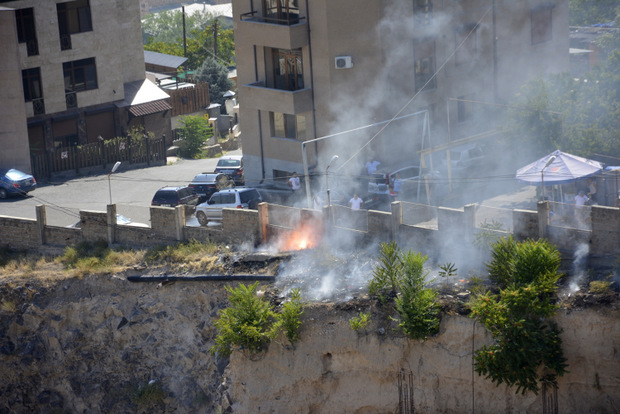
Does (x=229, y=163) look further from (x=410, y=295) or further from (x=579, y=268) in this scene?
(x=579, y=268)

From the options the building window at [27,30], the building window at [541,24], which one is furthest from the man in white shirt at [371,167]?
the building window at [27,30]

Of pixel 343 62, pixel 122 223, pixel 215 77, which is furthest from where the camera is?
pixel 215 77

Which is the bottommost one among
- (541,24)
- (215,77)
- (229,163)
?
(229,163)

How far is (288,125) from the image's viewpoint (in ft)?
116

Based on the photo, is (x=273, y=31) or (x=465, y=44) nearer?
(x=273, y=31)

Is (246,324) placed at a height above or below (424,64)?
below

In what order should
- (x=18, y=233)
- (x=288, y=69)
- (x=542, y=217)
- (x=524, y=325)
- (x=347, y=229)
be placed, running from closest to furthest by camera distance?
(x=524, y=325) < (x=542, y=217) < (x=347, y=229) < (x=18, y=233) < (x=288, y=69)

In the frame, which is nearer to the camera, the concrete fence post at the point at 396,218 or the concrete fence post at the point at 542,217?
the concrete fence post at the point at 542,217

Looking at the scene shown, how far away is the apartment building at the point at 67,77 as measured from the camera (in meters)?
37.2

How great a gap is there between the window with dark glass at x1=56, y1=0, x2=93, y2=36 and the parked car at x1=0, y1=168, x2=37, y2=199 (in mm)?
7643

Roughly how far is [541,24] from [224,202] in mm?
18114

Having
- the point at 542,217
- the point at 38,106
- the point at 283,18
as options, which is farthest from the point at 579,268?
the point at 38,106

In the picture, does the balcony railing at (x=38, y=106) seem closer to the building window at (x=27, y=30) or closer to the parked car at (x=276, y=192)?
the building window at (x=27, y=30)

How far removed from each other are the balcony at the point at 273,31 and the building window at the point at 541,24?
38.3 ft
